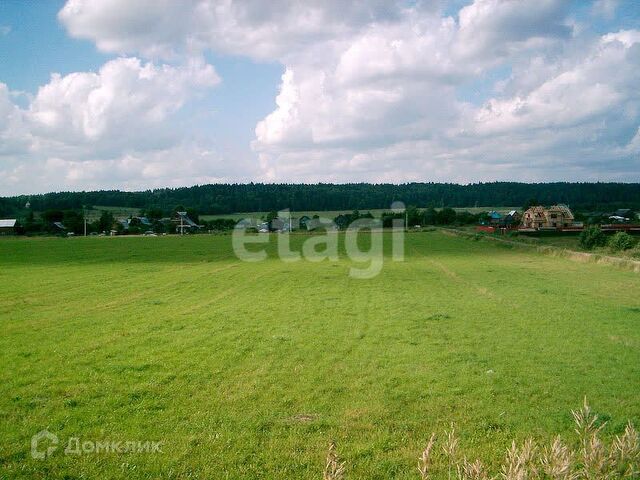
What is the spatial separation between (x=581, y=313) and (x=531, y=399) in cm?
989

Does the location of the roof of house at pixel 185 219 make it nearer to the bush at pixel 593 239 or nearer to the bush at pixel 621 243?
the bush at pixel 593 239

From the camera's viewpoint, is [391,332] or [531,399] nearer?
[531,399]

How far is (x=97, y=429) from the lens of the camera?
745cm

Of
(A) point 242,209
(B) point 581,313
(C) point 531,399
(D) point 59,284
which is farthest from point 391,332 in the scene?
(A) point 242,209

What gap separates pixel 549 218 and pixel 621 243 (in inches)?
2776

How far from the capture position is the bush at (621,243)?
1607 inches

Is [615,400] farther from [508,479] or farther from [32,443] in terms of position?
[32,443]

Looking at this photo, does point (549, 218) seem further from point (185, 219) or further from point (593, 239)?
point (185, 219)

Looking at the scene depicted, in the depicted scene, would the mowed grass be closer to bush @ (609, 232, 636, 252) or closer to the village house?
bush @ (609, 232, 636, 252)

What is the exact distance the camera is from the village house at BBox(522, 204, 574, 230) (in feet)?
348

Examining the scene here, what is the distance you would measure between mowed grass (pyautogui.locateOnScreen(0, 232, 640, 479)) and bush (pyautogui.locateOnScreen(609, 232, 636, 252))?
21.8 meters

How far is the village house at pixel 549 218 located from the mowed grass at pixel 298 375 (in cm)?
9117

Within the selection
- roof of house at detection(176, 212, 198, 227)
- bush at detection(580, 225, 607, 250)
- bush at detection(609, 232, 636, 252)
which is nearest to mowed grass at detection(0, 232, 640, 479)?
bush at detection(609, 232, 636, 252)

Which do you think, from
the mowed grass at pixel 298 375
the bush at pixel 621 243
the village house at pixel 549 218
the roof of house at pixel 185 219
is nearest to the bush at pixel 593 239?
the bush at pixel 621 243
